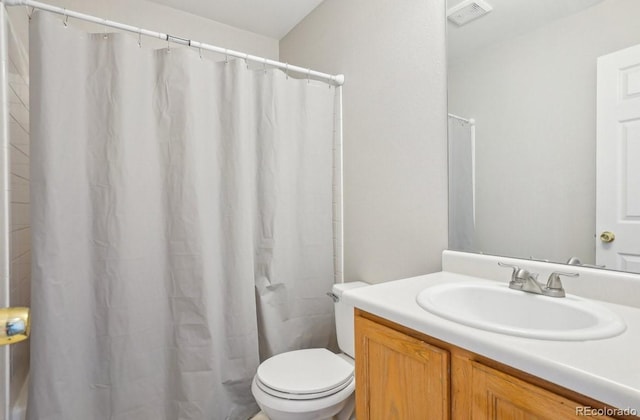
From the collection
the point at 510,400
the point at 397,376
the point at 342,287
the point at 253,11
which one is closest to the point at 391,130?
the point at 342,287

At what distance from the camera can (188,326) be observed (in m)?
1.45

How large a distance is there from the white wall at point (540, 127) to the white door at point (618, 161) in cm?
2

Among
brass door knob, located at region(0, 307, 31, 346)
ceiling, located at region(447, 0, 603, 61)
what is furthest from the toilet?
ceiling, located at region(447, 0, 603, 61)

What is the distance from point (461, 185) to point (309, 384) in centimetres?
103

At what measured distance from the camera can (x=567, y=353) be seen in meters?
0.58

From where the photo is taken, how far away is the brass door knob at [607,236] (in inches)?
36.0

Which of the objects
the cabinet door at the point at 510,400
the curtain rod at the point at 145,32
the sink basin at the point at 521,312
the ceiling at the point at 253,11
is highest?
the ceiling at the point at 253,11

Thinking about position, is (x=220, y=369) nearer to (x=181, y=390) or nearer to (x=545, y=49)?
(x=181, y=390)

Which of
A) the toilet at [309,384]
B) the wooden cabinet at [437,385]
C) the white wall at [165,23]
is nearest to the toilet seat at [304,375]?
the toilet at [309,384]

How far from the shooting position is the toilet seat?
1.25m

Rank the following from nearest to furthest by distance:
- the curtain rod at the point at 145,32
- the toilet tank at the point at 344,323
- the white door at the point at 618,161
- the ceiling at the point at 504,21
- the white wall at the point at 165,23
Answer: the white door at the point at 618,161 → the ceiling at the point at 504,21 → the curtain rod at the point at 145,32 → the toilet tank at the point at 344,323 → the white wall at the point at 165,23

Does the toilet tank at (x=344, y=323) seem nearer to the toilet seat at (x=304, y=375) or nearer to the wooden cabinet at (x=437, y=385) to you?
the toilet seat at (x=304, y=375)

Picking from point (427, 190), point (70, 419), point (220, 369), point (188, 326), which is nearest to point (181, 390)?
point (220, 369)

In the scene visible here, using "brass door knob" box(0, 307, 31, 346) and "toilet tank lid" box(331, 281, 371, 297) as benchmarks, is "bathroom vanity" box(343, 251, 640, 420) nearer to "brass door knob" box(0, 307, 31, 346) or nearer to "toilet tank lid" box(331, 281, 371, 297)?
"toilet tank lid" box(331, 281, 371, 297)
